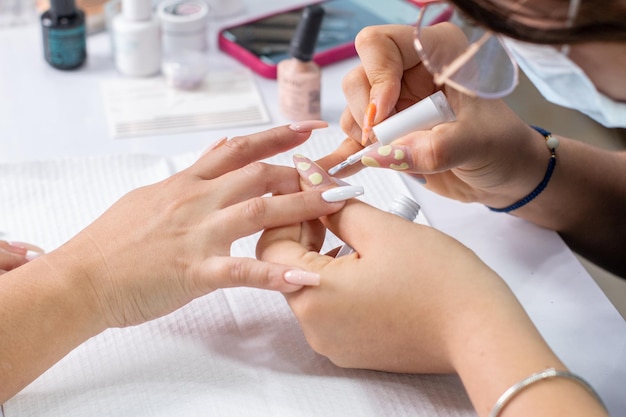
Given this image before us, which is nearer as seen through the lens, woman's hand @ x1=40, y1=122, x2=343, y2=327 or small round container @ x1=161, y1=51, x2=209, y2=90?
woman's hand @ x1=40, y1=122, x2=343, y2=327

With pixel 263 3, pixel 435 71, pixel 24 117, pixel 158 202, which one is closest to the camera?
pixel 435 71

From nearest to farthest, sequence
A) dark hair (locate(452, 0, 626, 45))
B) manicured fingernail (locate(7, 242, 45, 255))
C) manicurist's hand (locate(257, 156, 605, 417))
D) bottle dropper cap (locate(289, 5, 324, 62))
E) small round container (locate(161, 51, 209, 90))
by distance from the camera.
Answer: dark hair (locate(452, 0, 626, 45)) → manicurist's hand (locate(257, 156, 605, 417)) → manicured fingernail (locate(7, 242, 45, 255)) → bottle dropper cap (locate(289, 5, 324, 62)) → small round container (locate(161, 51, 209, 90))

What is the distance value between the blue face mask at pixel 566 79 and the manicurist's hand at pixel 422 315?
0.19m

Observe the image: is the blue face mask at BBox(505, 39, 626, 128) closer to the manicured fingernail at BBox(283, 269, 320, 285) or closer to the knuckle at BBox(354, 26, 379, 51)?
the knuckle at BBox(354, 26, 379, 51)

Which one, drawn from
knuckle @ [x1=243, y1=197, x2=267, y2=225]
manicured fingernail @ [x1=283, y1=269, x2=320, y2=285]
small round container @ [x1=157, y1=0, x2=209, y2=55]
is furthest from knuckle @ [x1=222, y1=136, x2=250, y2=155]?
small round container @ [x1=157, y1=0, x2=209, y2=55]

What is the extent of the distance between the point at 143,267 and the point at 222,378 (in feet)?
0.44

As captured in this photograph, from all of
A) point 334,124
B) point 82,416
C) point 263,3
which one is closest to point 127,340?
point 82,416

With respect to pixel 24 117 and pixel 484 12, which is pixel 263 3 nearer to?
pixel 24 117

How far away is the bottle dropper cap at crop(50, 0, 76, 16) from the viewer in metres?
1.21

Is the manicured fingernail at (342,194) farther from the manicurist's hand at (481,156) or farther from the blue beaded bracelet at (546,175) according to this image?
the blue beaded bracelet at (546,175)

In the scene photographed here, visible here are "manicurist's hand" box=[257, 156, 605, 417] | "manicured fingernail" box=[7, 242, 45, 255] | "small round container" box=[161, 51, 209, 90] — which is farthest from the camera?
"small round container" box=[161, 51, 209, 90]

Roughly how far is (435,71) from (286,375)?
320 mm

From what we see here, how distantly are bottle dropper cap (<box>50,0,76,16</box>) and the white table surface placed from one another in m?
0.10

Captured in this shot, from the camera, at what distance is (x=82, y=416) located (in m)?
0.72
